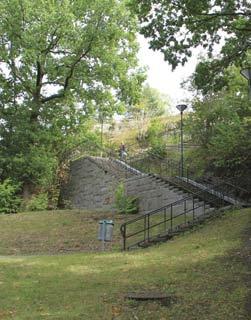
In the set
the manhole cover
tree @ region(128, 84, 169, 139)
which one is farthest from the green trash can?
tree @ region(128, 84, 169, 139)

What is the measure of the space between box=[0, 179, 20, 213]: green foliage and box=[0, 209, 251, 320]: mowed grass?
43.6ft

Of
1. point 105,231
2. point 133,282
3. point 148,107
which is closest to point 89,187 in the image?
point 105,231

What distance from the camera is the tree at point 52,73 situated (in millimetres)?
28188

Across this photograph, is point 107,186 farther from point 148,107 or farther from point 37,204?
point 148,107

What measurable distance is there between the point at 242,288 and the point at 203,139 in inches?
655

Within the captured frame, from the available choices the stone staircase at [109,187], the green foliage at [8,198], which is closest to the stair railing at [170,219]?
the stone staircase at [109,187]

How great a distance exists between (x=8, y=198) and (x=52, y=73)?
783cm

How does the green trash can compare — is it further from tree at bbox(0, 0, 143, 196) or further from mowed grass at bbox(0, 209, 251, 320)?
tree at bbox(0, 0, 143, 196)

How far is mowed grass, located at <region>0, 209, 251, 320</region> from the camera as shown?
7926mm

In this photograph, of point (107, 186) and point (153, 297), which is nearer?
point (153, 297)

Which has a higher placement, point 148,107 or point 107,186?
point 148,107

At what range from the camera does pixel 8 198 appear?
89.9 feet

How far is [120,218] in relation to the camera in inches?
827

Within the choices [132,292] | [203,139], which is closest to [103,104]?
[203,139]
